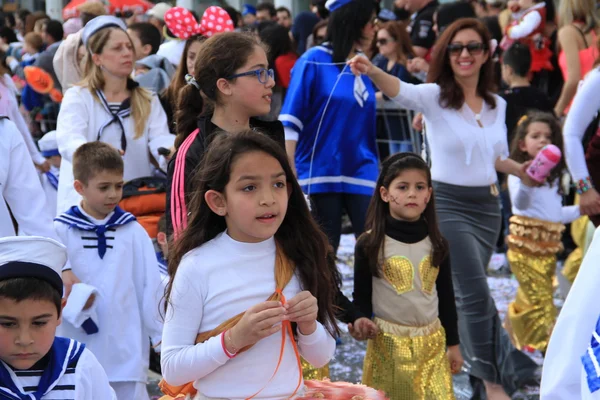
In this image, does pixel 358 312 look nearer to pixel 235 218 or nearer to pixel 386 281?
pixel 386 281

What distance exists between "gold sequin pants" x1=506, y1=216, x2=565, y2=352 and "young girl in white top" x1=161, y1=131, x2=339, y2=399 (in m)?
3.58

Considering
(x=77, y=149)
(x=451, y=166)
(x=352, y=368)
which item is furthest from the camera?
(x=352, y=368)

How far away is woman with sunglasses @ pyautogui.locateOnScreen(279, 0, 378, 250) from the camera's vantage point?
5918 mm

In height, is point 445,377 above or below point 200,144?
below

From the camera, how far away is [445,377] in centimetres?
478

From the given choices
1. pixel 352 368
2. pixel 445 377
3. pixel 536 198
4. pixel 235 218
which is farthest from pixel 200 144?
pixel 536 198

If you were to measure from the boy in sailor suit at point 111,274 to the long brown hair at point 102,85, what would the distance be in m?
0.87

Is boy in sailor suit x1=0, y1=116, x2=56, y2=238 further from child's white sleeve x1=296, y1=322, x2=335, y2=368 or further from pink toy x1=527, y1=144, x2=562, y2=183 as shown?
pink toy x1=527, y1=144, x2=562, y2=183

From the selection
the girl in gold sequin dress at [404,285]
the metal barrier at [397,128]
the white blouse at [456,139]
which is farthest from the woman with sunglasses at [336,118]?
the metal barrier at [397,128]

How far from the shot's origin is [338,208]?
6.03 meters

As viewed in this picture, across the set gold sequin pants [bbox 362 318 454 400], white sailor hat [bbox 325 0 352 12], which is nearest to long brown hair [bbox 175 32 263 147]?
gold sequin pants [bbox 362 318 454 400]

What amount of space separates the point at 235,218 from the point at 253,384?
529 mm

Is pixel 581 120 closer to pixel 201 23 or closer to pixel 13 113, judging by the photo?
pixel 201 23

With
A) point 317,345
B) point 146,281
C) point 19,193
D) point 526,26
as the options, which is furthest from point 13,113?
point 526,26
